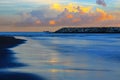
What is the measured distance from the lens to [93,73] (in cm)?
1462

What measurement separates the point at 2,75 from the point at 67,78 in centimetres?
262

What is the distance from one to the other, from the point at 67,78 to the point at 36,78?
113 cm

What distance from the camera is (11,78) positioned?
42.9 feet

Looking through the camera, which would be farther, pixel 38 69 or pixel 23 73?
pixel 38 69

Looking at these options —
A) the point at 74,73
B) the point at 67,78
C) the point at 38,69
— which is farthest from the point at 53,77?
the point at 38,69

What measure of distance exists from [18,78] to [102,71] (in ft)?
13.0

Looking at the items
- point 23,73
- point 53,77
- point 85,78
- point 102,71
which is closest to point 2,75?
point 23,73

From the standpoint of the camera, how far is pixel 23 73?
14.5m

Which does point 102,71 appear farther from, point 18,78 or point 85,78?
point 18,78

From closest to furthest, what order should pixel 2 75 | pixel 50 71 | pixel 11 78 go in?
1. pixel 11 78
2. pixel 2 75
3. pixel 50 71

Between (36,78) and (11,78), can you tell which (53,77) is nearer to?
(36,78)

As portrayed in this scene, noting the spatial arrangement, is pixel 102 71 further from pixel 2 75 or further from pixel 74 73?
pixel 2 75

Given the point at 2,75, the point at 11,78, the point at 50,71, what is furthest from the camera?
the point at 50,71

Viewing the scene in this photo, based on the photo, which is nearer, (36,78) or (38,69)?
(36,78)
